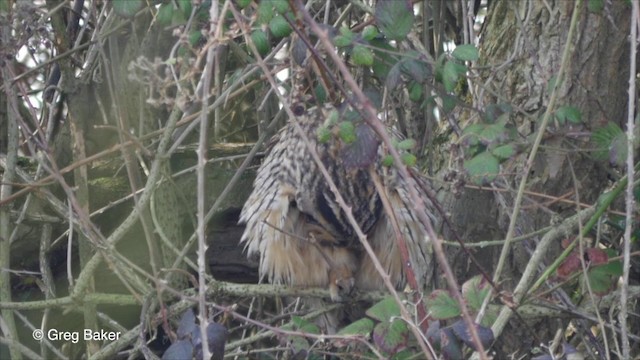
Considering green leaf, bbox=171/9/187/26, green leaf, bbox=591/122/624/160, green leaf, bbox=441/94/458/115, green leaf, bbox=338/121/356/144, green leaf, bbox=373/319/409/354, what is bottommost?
green leaf, bbox=373/319/409/354

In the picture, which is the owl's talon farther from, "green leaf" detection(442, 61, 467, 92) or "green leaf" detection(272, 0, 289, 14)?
"green leaf" detection(272, 0, 289, 14)

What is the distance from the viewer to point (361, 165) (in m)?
2.86

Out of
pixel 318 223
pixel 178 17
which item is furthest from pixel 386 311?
pixel 318 223

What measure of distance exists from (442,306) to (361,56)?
782 mm

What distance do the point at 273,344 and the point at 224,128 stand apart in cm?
121

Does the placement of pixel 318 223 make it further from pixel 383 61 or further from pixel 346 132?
pixel 346 132

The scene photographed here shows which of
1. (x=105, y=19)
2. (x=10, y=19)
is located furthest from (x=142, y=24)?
(x=10, y=19)

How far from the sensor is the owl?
3961 millimetres

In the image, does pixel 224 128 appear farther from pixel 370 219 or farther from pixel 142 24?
pixel 370 219

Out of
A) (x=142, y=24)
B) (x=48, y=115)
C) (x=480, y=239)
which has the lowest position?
(x=480, y=239)

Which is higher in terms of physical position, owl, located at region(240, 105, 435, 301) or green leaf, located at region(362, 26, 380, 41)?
green leaf, located at region(362, 26, 380, 41)

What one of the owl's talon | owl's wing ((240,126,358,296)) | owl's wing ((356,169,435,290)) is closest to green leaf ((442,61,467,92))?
owl's wing ((356,169,435,290))

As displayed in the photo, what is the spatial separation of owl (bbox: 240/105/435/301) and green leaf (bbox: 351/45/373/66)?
921 mm

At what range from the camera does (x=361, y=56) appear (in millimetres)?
2941
